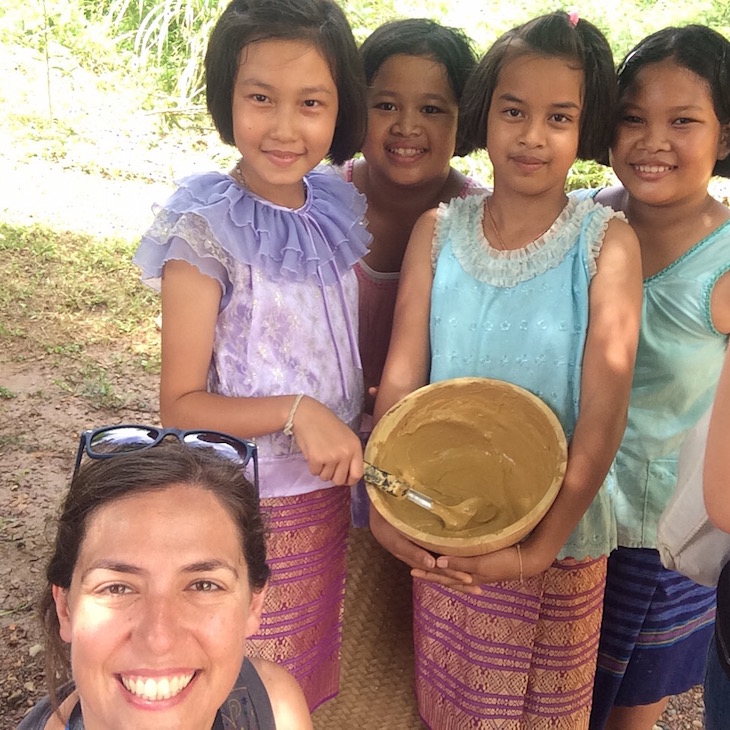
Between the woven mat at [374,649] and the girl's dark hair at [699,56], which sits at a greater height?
the girl's dark hair at [699,56]

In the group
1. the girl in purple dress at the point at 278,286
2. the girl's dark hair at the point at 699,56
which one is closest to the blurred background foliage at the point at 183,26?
the girl's dark hair at the point at 699,56

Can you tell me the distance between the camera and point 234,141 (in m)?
1.73

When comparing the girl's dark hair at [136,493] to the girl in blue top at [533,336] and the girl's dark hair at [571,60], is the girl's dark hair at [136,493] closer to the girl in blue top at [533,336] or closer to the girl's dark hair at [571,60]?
the girl in blue top at [533,336]

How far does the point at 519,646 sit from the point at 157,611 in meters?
0.88

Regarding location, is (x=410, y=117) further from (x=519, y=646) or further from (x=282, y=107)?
(x=519, y=646)

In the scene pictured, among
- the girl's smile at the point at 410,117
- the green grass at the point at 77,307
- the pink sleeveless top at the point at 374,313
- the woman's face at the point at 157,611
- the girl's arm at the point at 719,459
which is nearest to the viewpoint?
the girl's arm at the point at 719,459

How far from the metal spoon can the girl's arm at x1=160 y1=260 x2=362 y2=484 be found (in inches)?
1.3

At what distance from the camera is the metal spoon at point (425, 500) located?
1.53 m

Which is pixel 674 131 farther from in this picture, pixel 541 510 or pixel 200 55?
pixel 200 55

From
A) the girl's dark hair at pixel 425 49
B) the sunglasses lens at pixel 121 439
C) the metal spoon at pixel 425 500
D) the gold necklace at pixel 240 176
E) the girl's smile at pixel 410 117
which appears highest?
the girl's dark hair at pixel 425 49

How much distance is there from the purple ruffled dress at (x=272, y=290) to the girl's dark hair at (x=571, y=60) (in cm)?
38

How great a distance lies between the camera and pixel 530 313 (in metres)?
1.61

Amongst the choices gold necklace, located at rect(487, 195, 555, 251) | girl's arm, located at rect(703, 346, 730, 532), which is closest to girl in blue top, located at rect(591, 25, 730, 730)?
gold necklace, located at rect(487, 195, 555, 251)

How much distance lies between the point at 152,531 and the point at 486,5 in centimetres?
583
